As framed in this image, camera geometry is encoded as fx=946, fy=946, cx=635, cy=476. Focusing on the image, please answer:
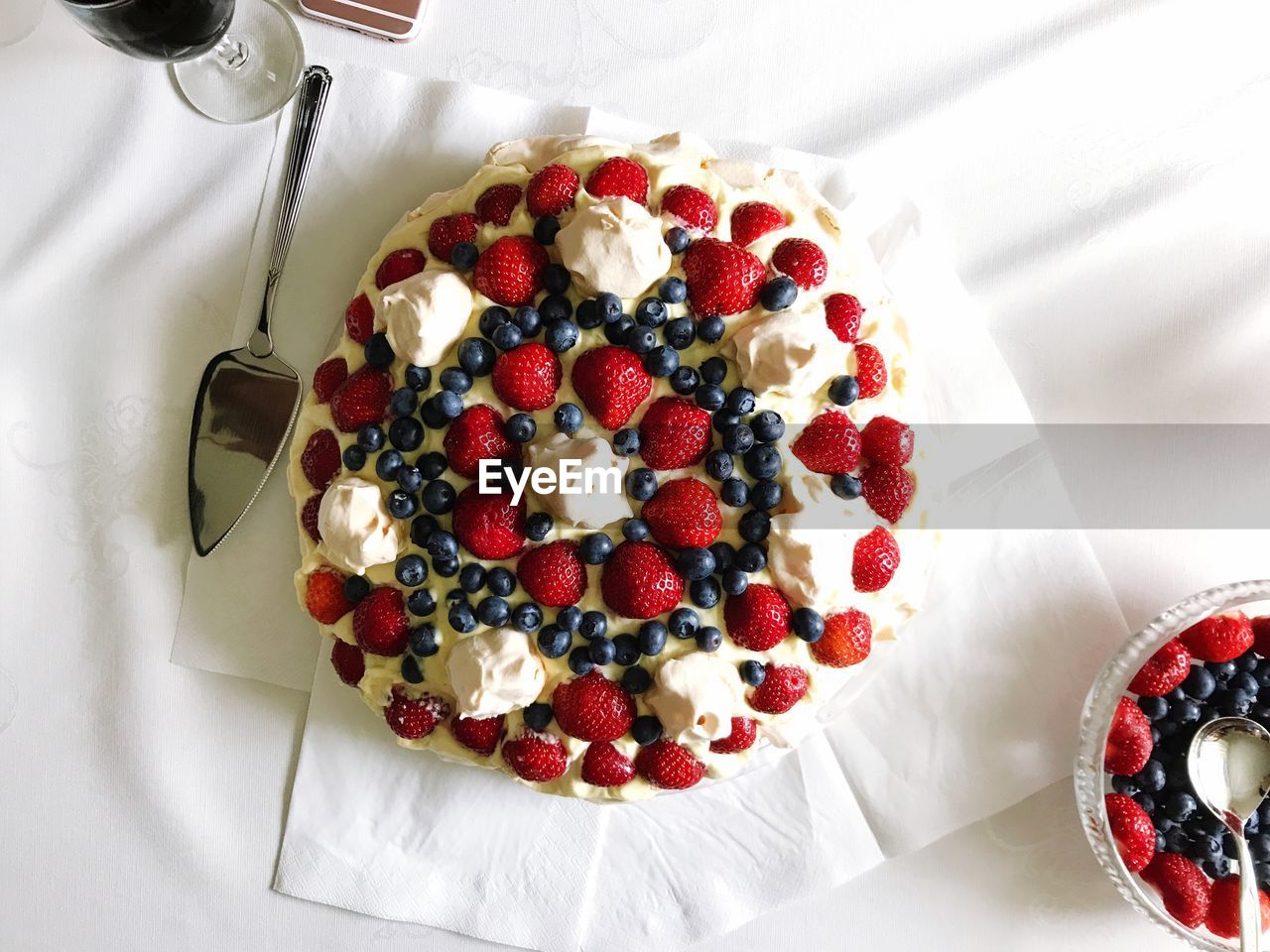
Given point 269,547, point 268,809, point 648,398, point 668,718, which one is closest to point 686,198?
point 648,398

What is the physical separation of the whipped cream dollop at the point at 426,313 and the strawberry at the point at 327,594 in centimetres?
34

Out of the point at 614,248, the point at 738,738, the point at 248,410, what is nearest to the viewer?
the point at 614,248

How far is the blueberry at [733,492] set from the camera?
4.09 feet

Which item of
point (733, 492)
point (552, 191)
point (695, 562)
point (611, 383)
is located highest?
point (552, 191)

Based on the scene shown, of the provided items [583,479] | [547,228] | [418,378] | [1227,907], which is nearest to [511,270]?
[547,228]

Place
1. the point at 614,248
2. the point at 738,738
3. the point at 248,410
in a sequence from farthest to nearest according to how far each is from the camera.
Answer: the point at 248,410 → the point at 738,738 → the point at 614,248

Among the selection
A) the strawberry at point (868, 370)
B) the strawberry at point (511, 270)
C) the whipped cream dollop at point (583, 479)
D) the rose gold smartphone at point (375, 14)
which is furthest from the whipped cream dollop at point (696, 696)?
the rose gold smartphone at point (375, 14)

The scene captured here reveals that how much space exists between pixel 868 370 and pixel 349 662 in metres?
0.85

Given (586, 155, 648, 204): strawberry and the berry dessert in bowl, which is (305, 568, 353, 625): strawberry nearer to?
(586, 155, 648, 204): strawberry

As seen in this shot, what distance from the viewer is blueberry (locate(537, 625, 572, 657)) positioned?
124 centimetres

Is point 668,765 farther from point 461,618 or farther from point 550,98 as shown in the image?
point 550,98

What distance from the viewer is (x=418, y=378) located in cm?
125

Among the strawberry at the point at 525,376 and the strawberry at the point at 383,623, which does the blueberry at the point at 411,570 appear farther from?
the strawberry at the point at 525,376

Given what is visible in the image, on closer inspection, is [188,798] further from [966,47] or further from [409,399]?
[966,47]
